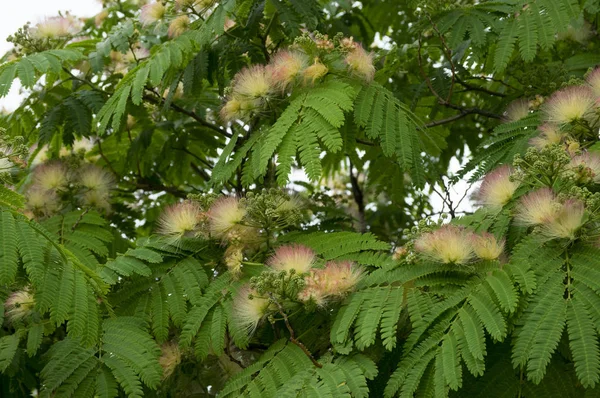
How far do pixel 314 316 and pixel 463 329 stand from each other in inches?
29.2

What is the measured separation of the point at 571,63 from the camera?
5.73 m

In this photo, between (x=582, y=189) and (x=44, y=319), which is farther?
(x=44, y=319)

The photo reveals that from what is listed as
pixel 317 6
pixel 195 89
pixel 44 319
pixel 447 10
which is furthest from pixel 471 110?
pixel 44 319

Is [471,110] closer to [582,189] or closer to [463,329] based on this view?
[582,189]

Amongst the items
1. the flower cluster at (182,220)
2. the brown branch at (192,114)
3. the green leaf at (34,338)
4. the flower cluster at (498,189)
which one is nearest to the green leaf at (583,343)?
the flower cluster at (498,189)

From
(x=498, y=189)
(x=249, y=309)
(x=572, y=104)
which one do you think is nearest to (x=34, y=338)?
(x=249, y=309)

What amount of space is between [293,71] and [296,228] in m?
0.88

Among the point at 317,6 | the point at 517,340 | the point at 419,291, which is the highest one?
the point at 317,6

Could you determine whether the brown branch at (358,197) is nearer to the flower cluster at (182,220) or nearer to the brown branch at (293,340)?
the flower cluster at (182,220)

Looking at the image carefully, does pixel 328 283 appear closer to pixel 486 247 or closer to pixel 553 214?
pixel 486 247

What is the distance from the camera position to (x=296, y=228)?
16.6 ft

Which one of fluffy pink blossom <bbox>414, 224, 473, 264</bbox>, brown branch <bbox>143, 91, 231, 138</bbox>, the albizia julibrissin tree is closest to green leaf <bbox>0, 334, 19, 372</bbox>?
the albizia julibrissin tree

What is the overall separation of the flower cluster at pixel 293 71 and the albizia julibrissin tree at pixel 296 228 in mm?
13

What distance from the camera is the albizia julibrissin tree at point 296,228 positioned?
12.1 ft
